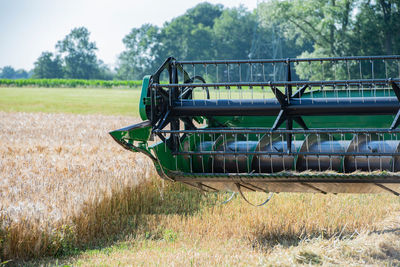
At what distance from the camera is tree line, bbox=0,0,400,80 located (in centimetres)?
3469

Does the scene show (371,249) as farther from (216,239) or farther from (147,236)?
(147,236)

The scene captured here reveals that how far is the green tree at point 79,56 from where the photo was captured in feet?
248

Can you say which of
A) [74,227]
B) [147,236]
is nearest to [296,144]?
[147,236]

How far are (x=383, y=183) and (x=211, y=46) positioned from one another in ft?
202

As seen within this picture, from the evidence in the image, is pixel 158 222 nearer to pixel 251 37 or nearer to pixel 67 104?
pixel 67 104

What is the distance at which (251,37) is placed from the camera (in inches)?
2496

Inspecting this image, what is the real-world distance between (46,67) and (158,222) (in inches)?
2974

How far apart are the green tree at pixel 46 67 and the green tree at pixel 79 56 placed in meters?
1.32

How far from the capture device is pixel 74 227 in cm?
457

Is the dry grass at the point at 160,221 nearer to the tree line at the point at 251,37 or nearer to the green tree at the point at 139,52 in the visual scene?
the tree line at the point at 251,37

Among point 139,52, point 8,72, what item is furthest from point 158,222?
point 8,72

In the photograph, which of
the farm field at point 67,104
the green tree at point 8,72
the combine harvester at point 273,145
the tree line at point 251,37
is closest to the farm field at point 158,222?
the combine harvester at point 273,145

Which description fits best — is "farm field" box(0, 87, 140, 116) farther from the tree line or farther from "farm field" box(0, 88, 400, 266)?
"farm field" box(0, 88, 400, 266)

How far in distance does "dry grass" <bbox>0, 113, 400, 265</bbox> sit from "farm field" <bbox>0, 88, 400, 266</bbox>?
0.03 feet
